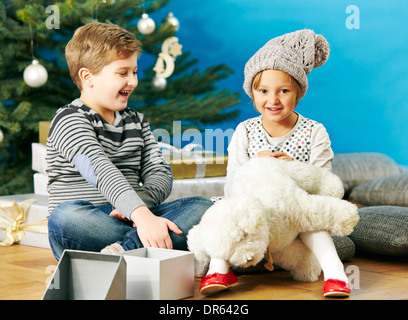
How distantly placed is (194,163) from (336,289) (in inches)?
41.2

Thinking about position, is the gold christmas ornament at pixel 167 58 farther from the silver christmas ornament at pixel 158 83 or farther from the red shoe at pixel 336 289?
the red shoe at pixel 336 289

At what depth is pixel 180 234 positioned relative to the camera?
1179 millimetres

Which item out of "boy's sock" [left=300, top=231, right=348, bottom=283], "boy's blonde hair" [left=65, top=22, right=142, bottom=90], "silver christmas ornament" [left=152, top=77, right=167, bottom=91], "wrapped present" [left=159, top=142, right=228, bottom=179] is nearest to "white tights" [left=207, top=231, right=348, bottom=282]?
"boy's sock" [left=300, top=231, right=348, bottom=283]

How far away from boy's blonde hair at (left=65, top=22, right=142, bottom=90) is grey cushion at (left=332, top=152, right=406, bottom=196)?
1287mm

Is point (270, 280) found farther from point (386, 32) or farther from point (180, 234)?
point (386, 32)

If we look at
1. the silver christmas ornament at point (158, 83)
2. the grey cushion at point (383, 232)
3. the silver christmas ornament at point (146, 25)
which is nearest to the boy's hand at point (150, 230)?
the grey cushion at point (383, 232)

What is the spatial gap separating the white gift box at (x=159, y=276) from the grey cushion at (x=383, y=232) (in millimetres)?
556

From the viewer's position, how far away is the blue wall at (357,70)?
3.05 metres

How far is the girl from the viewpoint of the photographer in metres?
1.26

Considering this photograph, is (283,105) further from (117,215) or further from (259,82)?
(117,215)

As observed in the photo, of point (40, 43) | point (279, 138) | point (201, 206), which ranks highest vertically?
point (40, 43)

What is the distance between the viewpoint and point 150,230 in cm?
109

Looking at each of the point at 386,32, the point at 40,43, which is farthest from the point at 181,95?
the point at 386,32

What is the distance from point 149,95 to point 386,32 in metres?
1.32
